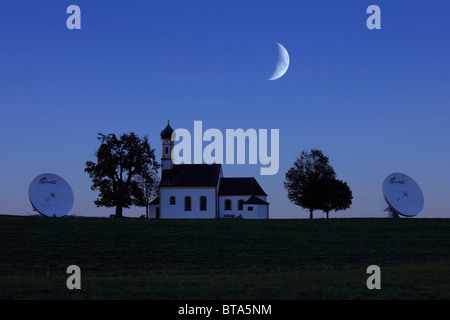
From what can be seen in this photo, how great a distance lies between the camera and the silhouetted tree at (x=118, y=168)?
7481 cm

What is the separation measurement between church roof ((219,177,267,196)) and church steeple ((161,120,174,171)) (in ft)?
30.7

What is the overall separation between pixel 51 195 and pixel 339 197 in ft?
184

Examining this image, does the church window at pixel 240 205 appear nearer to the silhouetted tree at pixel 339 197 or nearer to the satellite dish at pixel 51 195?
the silhouetted tree at pixel 339 197

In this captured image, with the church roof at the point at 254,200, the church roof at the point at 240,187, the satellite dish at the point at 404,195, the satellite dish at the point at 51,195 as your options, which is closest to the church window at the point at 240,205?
the church roof at the point at 240,187

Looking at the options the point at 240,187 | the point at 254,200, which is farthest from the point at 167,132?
the point at 254,200

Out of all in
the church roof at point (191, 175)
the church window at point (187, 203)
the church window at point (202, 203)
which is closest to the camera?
the church window at point (202, 203)

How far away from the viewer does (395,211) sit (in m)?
60.2

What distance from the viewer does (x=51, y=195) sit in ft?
182

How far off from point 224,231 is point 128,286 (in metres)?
30.8

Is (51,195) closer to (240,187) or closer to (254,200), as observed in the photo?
(254,200)

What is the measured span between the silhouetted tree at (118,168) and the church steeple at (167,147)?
26.5 feet

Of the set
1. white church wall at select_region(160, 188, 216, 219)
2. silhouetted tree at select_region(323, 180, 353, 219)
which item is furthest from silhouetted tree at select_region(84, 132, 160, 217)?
silhouetted tree at select_region(323, 180, 353, 219)

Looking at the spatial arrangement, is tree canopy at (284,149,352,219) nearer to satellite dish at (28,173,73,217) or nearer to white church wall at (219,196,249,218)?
white church wall at (219,196,249,218)

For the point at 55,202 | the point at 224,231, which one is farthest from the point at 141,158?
the point at 224,231
